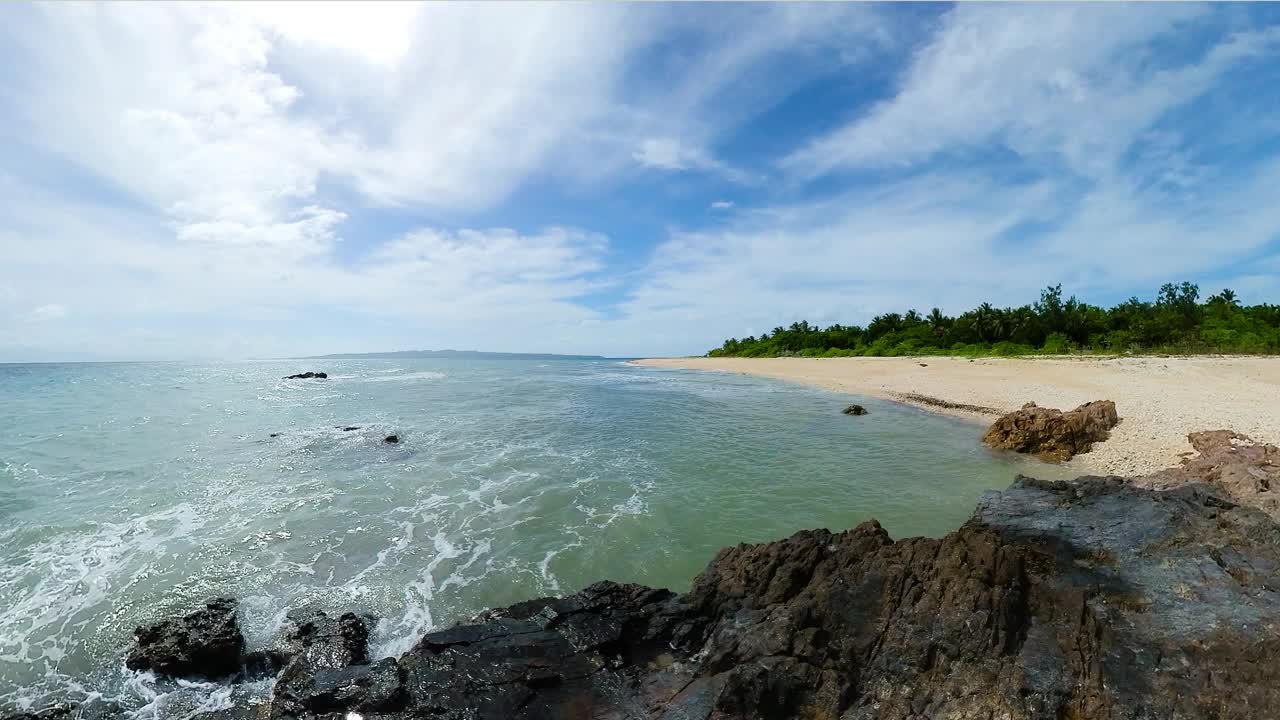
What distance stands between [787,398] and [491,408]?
759 inches

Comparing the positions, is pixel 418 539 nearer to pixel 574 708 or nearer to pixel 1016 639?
pixel 574 708

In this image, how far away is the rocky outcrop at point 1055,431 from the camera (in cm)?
1672

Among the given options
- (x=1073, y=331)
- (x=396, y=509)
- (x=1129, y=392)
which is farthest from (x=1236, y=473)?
(x=1073, y=331)

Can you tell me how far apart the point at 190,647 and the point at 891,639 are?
29.6 ft

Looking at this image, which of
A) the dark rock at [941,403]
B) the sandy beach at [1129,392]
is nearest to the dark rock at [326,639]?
the sandy beach at [1129,392]

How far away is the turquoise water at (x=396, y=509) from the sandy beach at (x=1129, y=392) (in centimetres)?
334

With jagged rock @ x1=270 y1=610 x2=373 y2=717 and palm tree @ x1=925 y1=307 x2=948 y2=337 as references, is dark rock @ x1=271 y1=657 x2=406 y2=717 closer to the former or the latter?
jagged rock @ x1=270 y1=610 x2=373 y2=717

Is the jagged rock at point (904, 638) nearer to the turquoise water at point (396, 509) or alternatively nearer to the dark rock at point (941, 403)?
the turquoise water at point (396, 509)

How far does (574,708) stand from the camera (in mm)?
5645

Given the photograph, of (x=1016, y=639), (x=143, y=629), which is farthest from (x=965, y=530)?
(x=143, y=629)

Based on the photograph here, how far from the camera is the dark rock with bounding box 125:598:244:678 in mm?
6957

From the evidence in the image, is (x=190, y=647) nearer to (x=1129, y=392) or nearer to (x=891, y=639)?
(x=891, y=639)

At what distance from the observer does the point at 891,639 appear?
5664 millimetres

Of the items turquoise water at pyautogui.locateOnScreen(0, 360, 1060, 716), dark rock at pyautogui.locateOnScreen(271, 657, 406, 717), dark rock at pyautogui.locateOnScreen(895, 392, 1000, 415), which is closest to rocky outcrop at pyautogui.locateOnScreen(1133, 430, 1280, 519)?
turquoise water at pyautogui.locateOnScreen(0, 360, 1060, 716)
